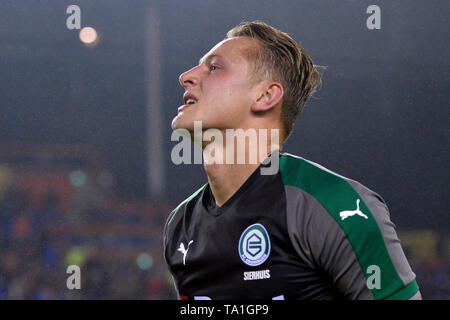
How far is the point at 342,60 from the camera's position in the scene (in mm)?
4176

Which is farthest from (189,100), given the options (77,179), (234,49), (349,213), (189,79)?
(77,179)

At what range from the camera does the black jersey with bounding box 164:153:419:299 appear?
739mm

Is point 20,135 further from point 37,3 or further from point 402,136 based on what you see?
point 402,136

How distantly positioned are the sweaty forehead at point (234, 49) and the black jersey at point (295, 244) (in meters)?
0.22

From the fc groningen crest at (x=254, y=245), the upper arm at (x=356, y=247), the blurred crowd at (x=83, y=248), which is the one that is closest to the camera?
the upper arm at (x=356, y=247)

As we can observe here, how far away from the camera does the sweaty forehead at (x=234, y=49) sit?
38.0 inches

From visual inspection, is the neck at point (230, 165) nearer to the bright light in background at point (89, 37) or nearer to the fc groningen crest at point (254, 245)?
the fc groningen crest at point (254, 245)

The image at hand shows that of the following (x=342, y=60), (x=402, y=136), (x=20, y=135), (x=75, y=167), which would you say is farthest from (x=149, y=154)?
(x=402, y=136)

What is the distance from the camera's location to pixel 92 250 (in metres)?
3.78

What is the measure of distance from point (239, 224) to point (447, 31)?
4615mm

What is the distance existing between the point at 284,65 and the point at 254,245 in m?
0.41

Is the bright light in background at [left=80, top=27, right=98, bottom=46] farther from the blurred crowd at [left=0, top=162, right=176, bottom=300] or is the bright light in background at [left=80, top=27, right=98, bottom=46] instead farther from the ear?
the ear

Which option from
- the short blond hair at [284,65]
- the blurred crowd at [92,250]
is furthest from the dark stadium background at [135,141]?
the short blond hair at [284,65]

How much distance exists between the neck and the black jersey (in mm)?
17
